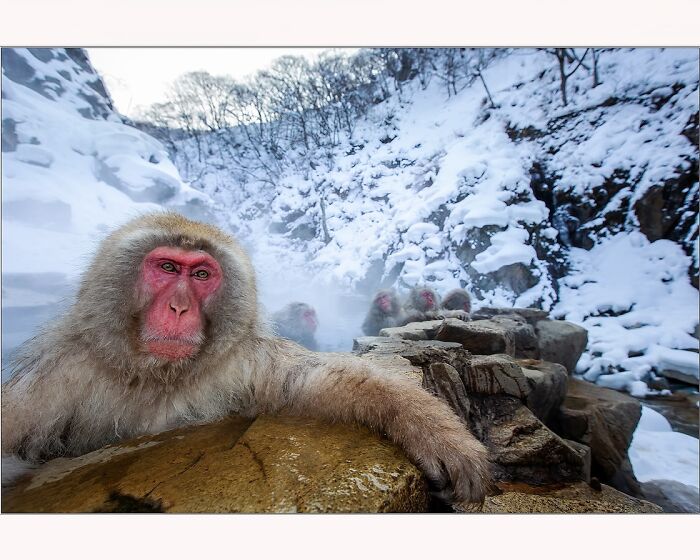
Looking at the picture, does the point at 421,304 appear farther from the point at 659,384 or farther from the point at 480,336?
the point at 659,384

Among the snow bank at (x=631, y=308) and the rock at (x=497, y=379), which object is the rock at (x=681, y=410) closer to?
the snow bank at (x=631, y=308)

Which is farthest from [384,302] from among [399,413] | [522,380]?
[399,413]

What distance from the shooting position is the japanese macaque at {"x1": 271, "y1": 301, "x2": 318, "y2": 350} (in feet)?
7.93

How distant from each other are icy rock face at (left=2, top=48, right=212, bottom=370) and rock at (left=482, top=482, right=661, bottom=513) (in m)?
2.08

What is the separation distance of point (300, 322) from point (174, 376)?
40.8 inches

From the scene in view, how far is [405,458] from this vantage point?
1377mm

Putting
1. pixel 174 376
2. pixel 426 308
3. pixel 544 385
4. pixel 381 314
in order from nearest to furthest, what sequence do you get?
pixel 174 376, pixel 544 385, pixel 381 314, pixel 426 308

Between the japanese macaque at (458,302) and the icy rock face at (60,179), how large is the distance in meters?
1.56

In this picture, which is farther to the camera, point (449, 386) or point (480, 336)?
point (480, 336)

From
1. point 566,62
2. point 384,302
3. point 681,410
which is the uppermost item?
point 566,62

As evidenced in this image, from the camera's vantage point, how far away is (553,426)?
2305 millimetres

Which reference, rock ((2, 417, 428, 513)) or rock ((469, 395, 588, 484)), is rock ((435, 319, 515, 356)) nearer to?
rock ((469, 395, 588, 484))

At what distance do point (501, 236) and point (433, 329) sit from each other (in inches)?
27.4
